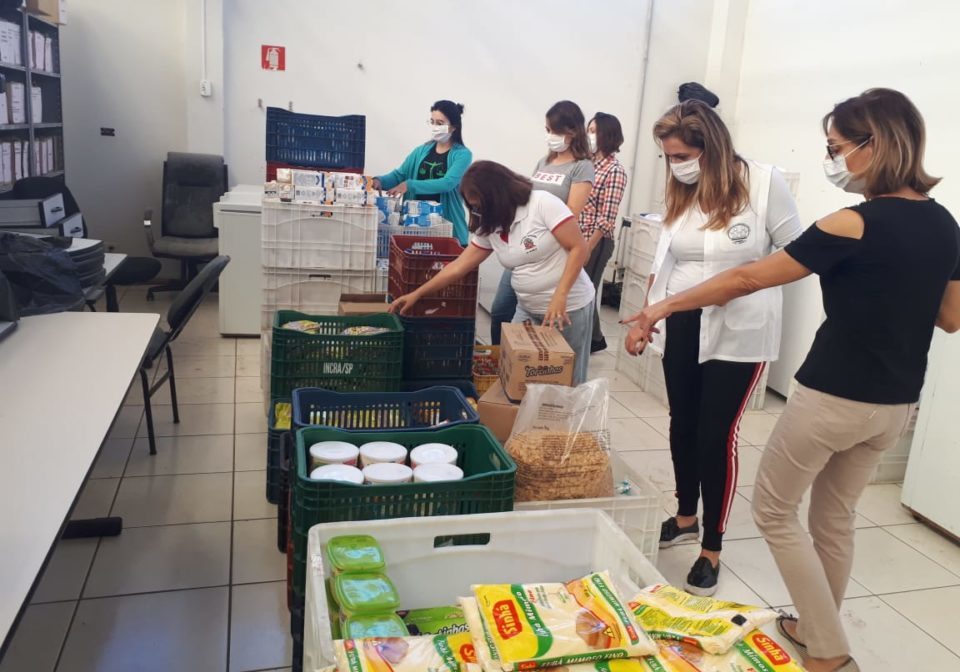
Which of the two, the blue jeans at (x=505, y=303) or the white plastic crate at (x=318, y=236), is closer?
the white plastic crate at (x=318, y=236)

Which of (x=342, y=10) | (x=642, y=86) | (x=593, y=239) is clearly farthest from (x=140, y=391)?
(x=642, y=86)

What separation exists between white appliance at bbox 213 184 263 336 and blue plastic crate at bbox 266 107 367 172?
58cm

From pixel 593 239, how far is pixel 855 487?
2.26 m

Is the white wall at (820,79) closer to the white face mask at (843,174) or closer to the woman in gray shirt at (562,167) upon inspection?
the woman in gray shirt at (562,167)

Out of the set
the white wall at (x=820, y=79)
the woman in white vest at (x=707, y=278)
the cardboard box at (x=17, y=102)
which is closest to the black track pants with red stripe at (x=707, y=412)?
the woman in white vest at (x=707, y=278)

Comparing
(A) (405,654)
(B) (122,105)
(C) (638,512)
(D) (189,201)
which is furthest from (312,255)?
(B) (122,105)

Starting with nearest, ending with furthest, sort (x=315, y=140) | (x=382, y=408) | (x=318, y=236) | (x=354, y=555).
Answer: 1. (x=354, y=555)
2. (x=382, y=408)
3. (x=318, y=236)
4. (x=315, y=140)

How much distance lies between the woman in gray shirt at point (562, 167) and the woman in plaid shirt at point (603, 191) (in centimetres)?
68

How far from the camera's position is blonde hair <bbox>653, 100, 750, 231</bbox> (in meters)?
2.18

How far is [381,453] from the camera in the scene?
1.89 metres

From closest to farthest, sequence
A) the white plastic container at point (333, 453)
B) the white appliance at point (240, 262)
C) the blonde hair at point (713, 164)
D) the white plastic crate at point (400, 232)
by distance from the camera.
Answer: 1. the white plastic container at point (333, 453)
2. the blonde hair at point (713, 164)
3. the white plastic crate at point (400, 232)
4. the white appliance at point (240, 262)

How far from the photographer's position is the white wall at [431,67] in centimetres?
564

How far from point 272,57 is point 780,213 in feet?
14.9

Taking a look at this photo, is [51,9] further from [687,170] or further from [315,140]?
[687,170]
